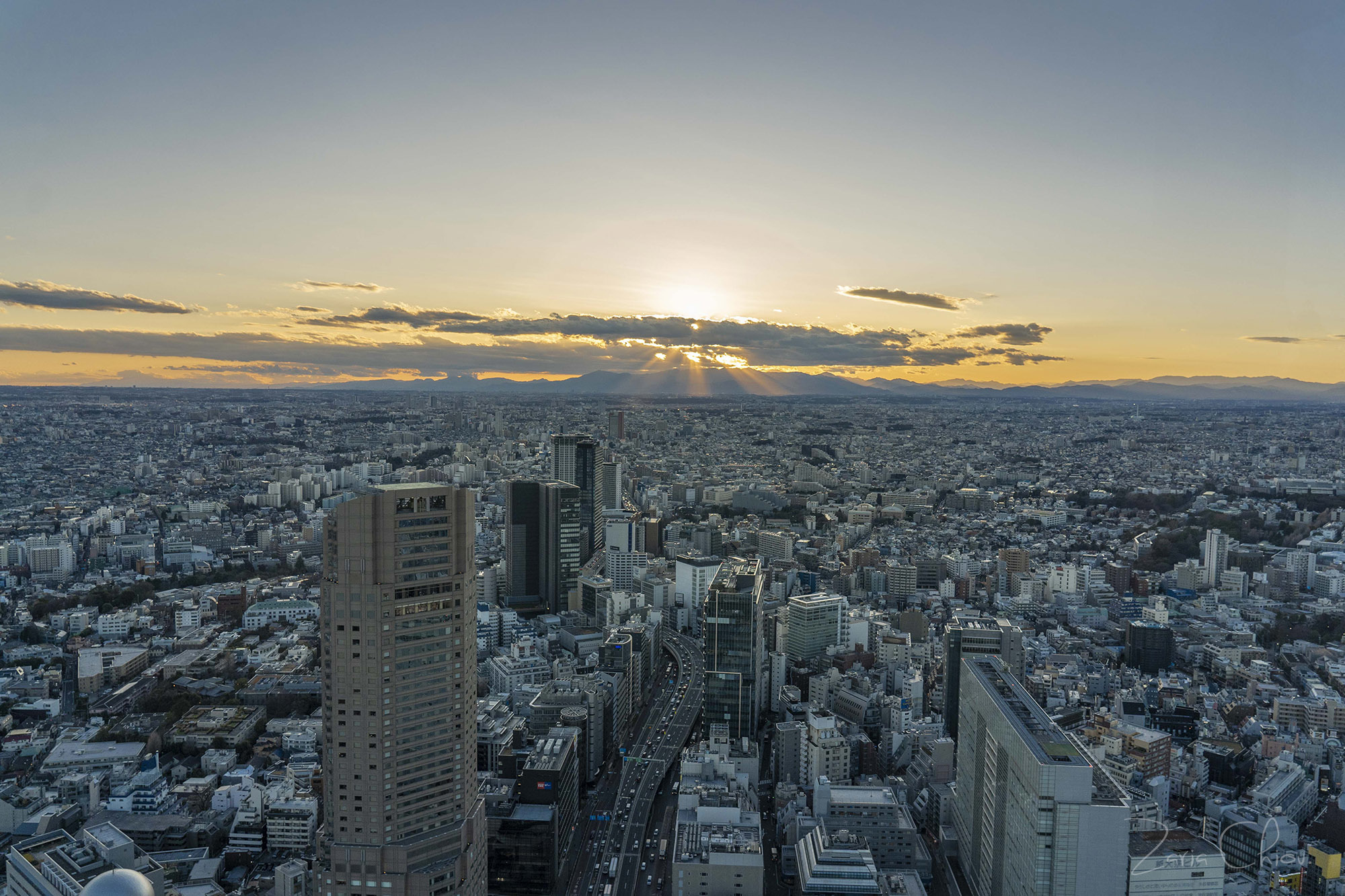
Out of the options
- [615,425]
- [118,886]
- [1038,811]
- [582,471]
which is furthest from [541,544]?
[615,425]

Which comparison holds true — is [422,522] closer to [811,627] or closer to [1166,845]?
[1166,845]

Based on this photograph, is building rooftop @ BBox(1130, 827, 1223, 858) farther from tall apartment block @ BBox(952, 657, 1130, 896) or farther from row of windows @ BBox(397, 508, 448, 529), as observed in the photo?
row of windows @ BBox(397, 508, 448, 529)

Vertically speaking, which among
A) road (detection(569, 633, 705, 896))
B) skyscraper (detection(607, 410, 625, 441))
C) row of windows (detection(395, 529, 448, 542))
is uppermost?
row of windows (detection(395, 529, 448, 542))

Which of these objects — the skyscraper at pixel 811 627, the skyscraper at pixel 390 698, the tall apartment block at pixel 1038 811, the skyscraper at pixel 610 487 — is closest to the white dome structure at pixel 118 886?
the skyscraper at pixel 390 698

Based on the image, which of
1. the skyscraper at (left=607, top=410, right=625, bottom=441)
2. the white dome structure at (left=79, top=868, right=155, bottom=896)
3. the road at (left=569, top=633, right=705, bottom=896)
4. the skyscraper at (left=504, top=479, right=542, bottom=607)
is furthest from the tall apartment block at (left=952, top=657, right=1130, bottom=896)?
the skyscraper at (left=607, top=410, right=625, bottom=441)

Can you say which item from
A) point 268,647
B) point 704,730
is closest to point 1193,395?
point 704,730

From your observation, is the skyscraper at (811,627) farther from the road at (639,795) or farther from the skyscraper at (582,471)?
the skyscraper at (582,471)
